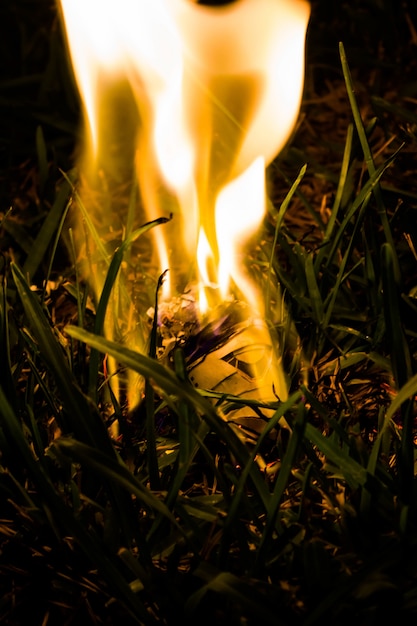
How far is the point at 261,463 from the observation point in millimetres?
834

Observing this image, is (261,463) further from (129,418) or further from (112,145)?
(112,145)

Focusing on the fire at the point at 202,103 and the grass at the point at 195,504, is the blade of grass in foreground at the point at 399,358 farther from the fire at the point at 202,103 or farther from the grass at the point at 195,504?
the fire at the point at 202,103

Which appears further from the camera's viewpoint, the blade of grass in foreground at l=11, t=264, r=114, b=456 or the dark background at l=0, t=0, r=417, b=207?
the dark background at l=0, t=0, r=417, b=207

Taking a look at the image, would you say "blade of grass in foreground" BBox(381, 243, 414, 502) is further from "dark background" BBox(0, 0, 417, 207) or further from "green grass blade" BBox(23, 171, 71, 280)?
"dark background" BBox(0, 0, 417, 207)

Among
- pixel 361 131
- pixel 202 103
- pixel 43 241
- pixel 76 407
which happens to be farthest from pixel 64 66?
pixel 76 407

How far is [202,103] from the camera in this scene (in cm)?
130

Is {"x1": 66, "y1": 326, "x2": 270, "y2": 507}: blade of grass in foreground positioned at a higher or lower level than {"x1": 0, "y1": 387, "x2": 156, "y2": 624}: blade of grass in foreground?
higher

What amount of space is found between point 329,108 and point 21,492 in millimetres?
1224

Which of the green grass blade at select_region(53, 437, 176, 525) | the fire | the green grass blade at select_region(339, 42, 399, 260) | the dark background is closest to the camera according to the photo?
the green grass blade at select_region(53, 437, 176, 525)

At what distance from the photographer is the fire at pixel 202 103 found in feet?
3.52

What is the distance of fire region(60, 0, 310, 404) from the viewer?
1.07 m

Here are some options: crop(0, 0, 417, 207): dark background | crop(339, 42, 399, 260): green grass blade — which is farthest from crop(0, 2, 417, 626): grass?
crop(0, 0, 417, 207): dark background

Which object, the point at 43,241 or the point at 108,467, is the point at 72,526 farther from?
the point at 43,241

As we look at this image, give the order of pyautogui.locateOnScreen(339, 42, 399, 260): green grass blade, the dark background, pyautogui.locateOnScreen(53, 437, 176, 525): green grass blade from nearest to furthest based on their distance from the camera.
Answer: pyautogui.locateOnScreen(53, 437, 176, 525): green grass blade → pyautogui.locateOnScreen(339, 42, 399, 260): green grass blade → the dark background
